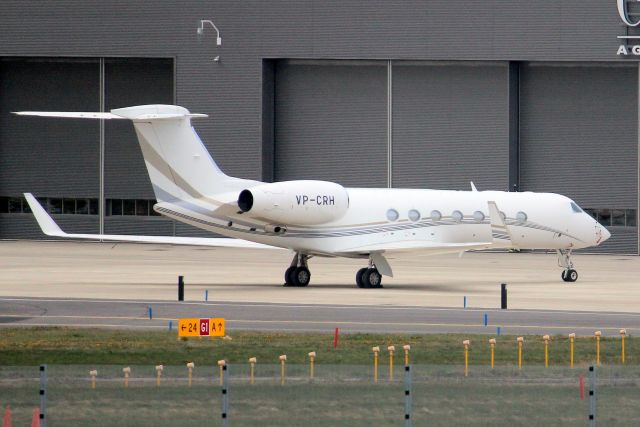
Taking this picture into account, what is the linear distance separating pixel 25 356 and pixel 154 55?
136ft

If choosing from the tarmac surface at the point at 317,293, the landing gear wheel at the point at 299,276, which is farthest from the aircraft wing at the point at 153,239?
the tarmac surface at the point at 317,293

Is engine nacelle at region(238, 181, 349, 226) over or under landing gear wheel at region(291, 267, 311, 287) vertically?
over

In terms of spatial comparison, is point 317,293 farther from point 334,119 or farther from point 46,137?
point 46,137

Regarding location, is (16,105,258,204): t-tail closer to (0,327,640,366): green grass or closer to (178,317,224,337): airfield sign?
(0,327,640,366): green grass

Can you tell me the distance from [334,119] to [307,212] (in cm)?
2639

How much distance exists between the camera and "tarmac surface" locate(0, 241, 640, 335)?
30781mm

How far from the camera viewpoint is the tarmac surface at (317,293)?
3078cm

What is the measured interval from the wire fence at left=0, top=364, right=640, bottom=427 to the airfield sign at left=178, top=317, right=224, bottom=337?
3.51m

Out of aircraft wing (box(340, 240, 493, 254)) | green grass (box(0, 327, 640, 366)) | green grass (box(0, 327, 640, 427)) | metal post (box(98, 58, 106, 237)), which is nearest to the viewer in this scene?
green grass (box(0, 327, 640, 427))

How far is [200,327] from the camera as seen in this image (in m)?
25.3

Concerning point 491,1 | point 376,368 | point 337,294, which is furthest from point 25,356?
point 491,1

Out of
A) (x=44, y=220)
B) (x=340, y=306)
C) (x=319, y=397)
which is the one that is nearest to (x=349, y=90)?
(x=44, y=220)

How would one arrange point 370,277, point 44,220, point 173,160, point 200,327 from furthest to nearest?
point 370,277 → point 173,160 → point 44,220 → point 200,327

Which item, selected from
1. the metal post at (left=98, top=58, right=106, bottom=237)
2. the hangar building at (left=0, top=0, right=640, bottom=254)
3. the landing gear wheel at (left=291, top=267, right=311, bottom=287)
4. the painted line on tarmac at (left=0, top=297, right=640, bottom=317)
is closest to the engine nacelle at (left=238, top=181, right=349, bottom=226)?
the landing gear wheel at (left=291, top=267, right=311, bottom=287)
